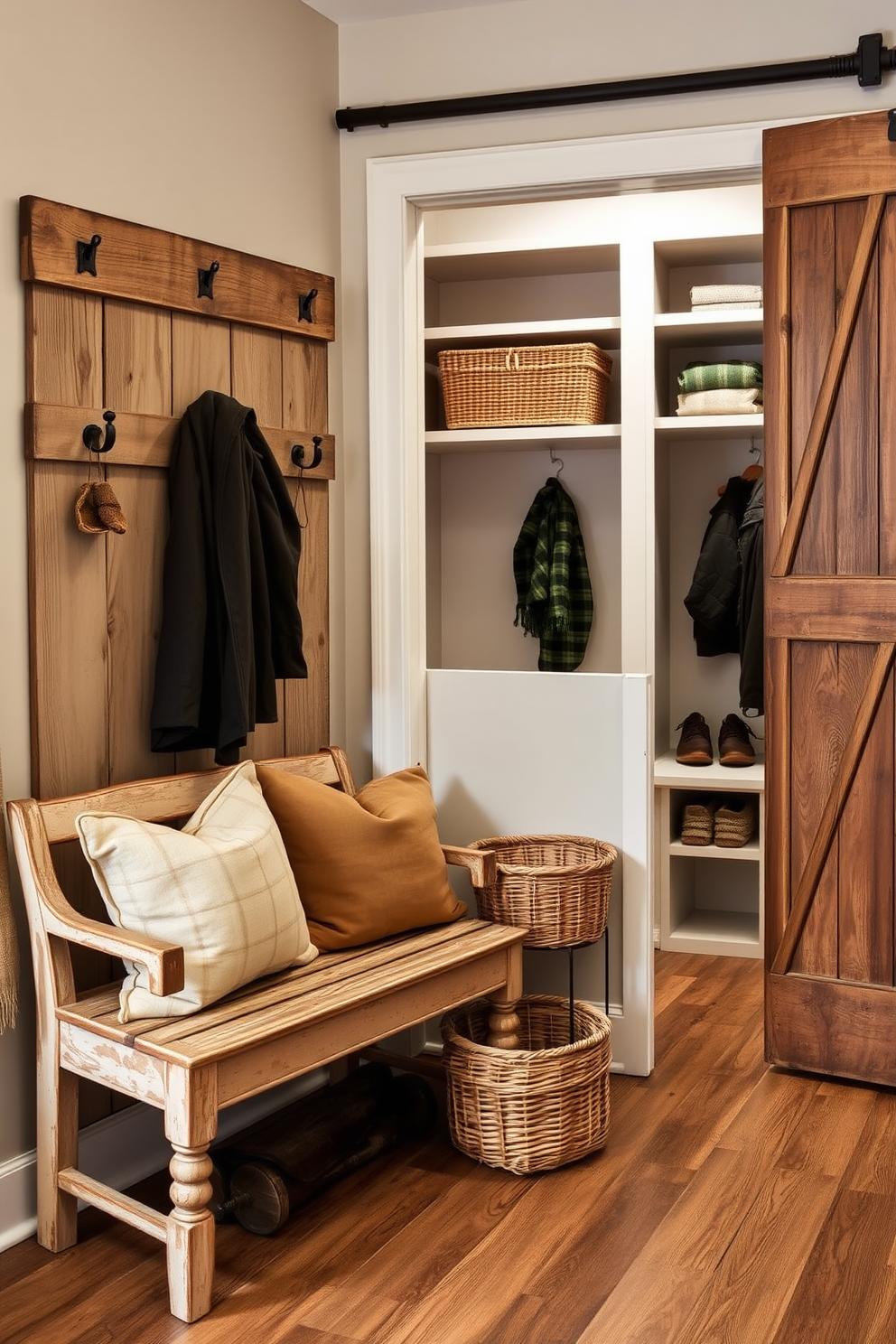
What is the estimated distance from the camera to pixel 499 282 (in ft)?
15.4

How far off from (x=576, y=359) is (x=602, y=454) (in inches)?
22.7

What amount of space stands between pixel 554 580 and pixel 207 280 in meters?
2.00

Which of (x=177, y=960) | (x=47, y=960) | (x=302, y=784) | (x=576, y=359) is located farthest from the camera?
(x=576, y=359)

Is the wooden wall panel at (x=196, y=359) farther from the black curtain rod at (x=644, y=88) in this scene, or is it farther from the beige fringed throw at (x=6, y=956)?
the beige fringed throw at (x=6, y=956)

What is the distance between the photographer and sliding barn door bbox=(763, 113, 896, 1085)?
306 cm

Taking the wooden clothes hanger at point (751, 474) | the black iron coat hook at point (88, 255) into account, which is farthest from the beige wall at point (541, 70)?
the wooden clothes hanger at point (751, 474)

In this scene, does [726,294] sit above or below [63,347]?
above

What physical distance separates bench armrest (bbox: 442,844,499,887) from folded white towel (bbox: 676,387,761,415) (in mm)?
1930

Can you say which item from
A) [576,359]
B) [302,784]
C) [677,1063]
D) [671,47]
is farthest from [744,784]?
[671,47]

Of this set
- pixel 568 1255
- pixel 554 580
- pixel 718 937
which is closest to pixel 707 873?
pixel 718 937

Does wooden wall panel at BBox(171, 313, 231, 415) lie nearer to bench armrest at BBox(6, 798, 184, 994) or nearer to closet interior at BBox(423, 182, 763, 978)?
bench armrest at BBox(6, 798, 184, 994)

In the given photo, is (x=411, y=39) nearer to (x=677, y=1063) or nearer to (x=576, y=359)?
(x=576, y=359)

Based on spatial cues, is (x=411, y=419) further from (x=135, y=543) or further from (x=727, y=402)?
(x=727, y=402)

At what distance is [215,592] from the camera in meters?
2.71
